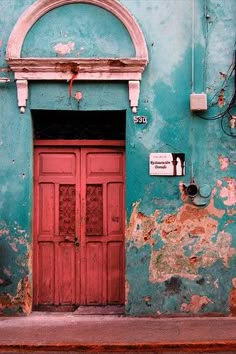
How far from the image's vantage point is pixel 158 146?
31.1 feet

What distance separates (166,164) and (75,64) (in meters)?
1.89

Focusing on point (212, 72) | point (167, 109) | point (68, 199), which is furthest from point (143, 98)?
point (68, 199)

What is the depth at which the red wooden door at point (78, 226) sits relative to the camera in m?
9.73

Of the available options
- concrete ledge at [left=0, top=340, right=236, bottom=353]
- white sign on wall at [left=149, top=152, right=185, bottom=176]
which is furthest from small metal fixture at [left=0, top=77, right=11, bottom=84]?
concrete ledge at [left=0, top=340, right=236, bottom=353]

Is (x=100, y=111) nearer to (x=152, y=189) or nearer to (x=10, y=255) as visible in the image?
(x=152, y=189)

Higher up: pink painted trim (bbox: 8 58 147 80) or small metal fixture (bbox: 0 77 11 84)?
pink painted trim (bbox: 8 58 147 80)

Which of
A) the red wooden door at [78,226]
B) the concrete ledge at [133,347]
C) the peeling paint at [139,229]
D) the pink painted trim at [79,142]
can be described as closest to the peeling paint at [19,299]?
the red wooden door at [78,226]

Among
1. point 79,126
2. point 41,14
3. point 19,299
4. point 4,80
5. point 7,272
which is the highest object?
point 41,14

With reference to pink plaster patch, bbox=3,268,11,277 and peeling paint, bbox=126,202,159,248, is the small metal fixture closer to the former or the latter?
peeling paint, bbox=126,202,159,248

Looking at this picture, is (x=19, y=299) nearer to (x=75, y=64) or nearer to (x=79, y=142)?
(x=79, y=142)

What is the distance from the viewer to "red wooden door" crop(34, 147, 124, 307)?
973cm

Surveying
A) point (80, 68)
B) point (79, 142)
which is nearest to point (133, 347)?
point (79, 142)

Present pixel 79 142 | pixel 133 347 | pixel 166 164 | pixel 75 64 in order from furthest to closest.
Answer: pixel 79 142 → pixel 166 164 → pixel 75 64 → pixel 133 347

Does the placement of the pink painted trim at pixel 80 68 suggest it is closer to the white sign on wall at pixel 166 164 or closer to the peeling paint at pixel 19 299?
the white sign on wall at pixel 166 164
